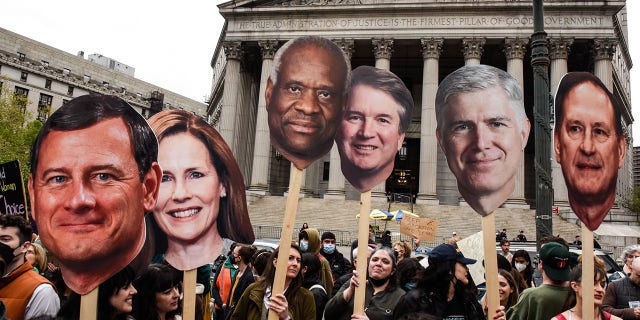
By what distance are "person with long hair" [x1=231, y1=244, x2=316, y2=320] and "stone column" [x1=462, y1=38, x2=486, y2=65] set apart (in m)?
30.2

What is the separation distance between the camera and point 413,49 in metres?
37.1

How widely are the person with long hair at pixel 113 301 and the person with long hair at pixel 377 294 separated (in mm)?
1909

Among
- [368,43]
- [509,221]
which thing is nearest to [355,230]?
[509,221]

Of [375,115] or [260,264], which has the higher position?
[375,115]

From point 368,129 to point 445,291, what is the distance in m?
1.66

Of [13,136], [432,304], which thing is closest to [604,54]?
[432,304]

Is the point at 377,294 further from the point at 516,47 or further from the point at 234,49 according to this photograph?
the point at 234,49

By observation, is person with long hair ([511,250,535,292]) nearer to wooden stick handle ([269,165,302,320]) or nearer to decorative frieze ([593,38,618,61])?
wooden stick handle ([269,165,302,320])

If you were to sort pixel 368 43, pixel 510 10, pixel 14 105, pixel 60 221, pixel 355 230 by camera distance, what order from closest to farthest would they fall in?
pixel 60 221
pixel 355 230
pixel 510 10
pixel 368 43
pixel 14 105

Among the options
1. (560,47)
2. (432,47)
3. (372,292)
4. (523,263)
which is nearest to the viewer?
(372,292)

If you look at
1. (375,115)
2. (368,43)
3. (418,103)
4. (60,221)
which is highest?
(368,43)

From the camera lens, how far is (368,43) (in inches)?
1407

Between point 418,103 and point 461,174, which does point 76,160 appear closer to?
point 461,174

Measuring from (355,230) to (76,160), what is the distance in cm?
2507
